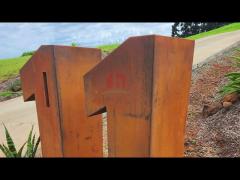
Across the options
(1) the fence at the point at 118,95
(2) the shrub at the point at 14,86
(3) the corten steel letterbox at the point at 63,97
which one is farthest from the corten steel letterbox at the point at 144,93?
(2) the shrub at the point at 14,86

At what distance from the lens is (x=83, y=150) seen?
292 cm

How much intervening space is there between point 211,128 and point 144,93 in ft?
8.14

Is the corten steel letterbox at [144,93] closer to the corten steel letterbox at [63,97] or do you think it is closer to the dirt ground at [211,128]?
the corten steel letterbox at [63,97]

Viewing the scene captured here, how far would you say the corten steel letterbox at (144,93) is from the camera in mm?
1812

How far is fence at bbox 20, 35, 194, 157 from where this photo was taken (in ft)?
6.04

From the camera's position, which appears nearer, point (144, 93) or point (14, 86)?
point (144, 93)

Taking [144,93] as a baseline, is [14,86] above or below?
below

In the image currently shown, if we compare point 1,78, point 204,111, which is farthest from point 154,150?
point 1,78

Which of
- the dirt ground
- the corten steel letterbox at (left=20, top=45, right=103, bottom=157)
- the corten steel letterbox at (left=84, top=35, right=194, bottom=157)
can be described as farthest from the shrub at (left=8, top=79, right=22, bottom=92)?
the corten steel letterbox at (left=84, top=35, right=194, bottom=157)

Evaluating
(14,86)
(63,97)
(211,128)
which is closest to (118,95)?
(63,97)

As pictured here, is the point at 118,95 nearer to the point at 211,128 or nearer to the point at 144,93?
the point at 144,93

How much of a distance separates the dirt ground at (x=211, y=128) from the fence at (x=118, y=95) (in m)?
1.21

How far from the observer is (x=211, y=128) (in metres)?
3.98
